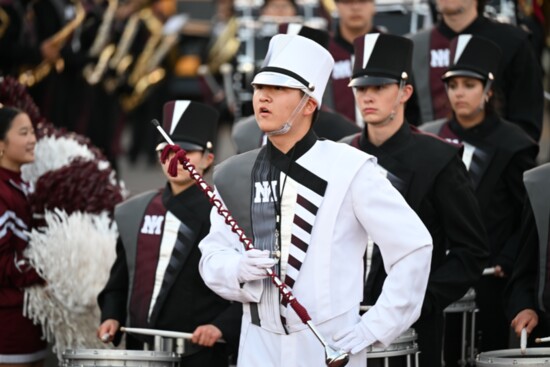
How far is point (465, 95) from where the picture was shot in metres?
8.28

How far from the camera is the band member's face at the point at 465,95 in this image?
325 inches

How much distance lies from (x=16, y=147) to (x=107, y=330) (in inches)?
52.1

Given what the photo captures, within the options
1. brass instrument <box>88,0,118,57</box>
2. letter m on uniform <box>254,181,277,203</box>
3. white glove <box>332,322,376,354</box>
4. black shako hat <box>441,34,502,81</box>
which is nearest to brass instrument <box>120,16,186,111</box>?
brass instrument <box>88,0,118,57</box>

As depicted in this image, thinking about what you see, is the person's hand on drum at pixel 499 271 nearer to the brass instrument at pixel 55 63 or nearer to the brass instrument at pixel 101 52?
the brass instrument at pixel 55 63

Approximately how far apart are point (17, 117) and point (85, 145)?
1.00 metres

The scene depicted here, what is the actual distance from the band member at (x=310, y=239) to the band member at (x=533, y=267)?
109cm

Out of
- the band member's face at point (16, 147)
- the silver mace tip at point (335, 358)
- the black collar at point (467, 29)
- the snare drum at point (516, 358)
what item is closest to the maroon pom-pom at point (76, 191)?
the band member's face at point (16, 147)

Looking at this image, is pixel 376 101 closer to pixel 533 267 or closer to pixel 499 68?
pixel 533 267

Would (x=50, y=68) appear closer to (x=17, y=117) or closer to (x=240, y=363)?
(x=17, y=117)

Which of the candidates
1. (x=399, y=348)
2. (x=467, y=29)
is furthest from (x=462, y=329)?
(x=467, y=29)

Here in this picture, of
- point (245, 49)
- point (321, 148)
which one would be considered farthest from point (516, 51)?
point (245, 49)

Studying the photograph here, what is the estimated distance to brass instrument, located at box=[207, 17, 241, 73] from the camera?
752 inches

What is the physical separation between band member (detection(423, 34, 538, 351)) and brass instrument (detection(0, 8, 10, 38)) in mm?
7336

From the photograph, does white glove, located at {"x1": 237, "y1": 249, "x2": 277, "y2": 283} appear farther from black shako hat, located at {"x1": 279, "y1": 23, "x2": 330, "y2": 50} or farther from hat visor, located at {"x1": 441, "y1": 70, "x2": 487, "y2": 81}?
black shako hat, located at {"x1": 279, "y1": 23, "x2": 330, "y2": 50}
